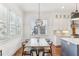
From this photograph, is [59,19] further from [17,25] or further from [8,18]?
[8,18]

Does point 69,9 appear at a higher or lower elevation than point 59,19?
higher

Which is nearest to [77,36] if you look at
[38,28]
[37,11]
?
[38,28]

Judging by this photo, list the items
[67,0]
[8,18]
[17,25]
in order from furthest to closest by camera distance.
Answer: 1. [8,18]
2. [17,25]
3. [67,0]

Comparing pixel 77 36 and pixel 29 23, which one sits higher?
pixel 29 23

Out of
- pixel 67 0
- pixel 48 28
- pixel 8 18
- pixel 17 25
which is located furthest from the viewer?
pixel 8 18

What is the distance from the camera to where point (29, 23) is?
1.73 meters

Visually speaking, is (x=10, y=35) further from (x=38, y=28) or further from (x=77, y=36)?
(x=77, y=36)

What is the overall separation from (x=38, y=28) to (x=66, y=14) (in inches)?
17.8

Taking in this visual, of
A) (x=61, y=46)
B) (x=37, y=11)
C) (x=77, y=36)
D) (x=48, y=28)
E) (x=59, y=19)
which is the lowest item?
(x=61, y=46)

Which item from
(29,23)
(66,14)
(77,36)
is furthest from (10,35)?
(77,36)

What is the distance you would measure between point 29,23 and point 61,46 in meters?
0.71

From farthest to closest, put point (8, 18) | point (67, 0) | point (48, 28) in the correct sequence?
point (8, 18), point (48, 28), point (67, 0)

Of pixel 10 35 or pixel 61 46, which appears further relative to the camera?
pixel 61 46

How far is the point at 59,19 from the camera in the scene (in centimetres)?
176
